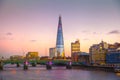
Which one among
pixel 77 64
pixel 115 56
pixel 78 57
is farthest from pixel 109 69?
pixel 78 57

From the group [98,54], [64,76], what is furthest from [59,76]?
[98,54]

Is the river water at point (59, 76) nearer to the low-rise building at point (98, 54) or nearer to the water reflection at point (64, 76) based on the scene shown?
the water reflection at point (64, 76)

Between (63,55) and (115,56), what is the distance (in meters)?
56.8

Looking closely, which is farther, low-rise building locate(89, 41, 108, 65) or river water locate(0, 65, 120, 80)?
low-rise building locate(89, 41, 108, 65)

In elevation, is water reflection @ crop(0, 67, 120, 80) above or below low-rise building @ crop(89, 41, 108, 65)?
below

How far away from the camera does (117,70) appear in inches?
2739

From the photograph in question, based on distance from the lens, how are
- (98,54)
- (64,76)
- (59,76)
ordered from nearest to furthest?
(64,76) < (59,76) < (98,54)

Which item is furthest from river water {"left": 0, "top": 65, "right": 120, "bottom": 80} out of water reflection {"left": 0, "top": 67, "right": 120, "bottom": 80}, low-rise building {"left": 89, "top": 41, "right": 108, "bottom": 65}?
low-rise building {"left": 89, "top": 41, "right": 108, "bottom": 65}

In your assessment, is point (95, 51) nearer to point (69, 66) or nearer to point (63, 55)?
point (69, 66)

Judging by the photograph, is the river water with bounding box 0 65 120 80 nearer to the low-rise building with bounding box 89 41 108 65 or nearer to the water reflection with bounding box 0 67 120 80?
the water reflection with bounding box 0 67 120 80

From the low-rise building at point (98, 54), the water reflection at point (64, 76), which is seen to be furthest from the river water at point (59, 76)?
the low-rise building at point (98, 54)

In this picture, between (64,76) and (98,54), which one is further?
(98,54)

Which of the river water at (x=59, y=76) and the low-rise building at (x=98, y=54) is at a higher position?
the low-rise building at (x=98, y=54)

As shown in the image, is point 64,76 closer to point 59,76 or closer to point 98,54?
point 59,76
